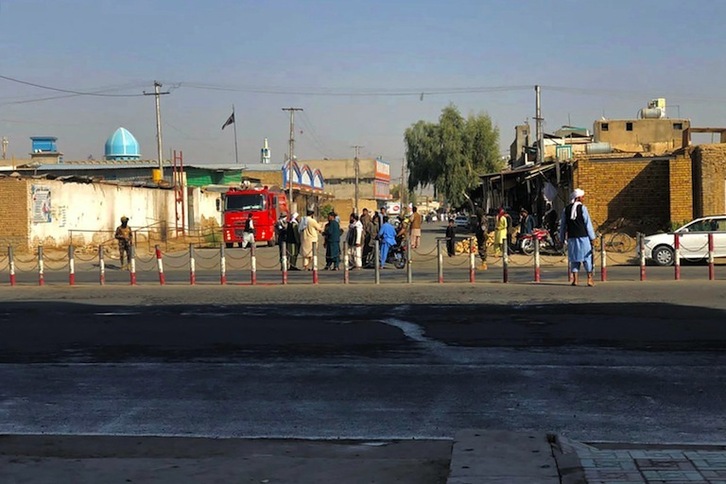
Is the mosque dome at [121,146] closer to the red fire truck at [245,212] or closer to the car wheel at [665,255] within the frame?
the red fire truck at [245,212]

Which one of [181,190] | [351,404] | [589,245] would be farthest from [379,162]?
[351,404]

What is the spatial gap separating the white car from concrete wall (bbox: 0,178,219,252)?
2425cm

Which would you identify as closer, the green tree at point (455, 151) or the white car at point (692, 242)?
the white car at point (692, 242)

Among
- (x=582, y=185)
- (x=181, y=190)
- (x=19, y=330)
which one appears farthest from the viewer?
(x=181, y=190)

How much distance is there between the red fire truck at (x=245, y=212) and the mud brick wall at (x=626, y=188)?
1675 cm

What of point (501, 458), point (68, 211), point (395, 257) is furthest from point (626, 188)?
point (501, 458)

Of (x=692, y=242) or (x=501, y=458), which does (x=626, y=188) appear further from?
(x=501, y=458)

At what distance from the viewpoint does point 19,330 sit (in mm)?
12672

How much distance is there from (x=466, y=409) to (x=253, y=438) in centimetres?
189

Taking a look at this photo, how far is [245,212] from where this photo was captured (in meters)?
44.7

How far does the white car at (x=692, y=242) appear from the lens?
2468 centimetres

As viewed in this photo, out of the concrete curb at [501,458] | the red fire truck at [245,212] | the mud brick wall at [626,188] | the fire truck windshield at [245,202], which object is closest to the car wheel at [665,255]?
the mud brick wall at [626,188]

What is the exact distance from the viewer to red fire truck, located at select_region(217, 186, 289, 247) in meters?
44.3

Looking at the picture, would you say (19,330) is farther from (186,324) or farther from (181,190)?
(181,190)
